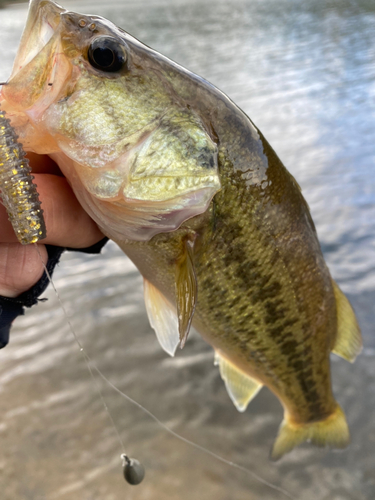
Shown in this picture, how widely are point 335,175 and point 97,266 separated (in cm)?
Result: 353

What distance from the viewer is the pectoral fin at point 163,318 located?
1877mm

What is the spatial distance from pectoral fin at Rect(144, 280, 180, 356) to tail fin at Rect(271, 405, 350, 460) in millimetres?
1014

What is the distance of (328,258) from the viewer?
4.34m

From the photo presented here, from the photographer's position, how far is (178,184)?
1.31 meters

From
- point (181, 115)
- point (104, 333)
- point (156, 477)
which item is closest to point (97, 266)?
point (104, 333)

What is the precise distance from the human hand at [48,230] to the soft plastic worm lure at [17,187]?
0.50 ft

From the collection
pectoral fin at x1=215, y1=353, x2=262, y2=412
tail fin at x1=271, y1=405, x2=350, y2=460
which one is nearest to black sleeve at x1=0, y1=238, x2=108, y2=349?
pectoral fin at x1=215, y1=353, x2=262, y2=412

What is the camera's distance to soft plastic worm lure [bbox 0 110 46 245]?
1.02m

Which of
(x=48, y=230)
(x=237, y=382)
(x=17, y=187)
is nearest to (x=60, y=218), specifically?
(x=48, y=230)

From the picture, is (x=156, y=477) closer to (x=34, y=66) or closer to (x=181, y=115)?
(x=181, y=115)

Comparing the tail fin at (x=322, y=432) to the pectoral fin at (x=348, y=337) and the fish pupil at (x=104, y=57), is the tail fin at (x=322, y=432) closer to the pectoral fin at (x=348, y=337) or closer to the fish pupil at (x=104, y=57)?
the pectoral fin at (x=348, y=337)

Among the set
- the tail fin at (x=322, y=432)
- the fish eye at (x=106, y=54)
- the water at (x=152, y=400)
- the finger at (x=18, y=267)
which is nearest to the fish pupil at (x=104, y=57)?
the fish eye at (x=106, y=54)

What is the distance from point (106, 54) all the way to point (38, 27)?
20 centimetres

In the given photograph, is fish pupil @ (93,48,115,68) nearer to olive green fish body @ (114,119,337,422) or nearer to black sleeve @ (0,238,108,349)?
olive green fish body @ (114,119,337,422)
